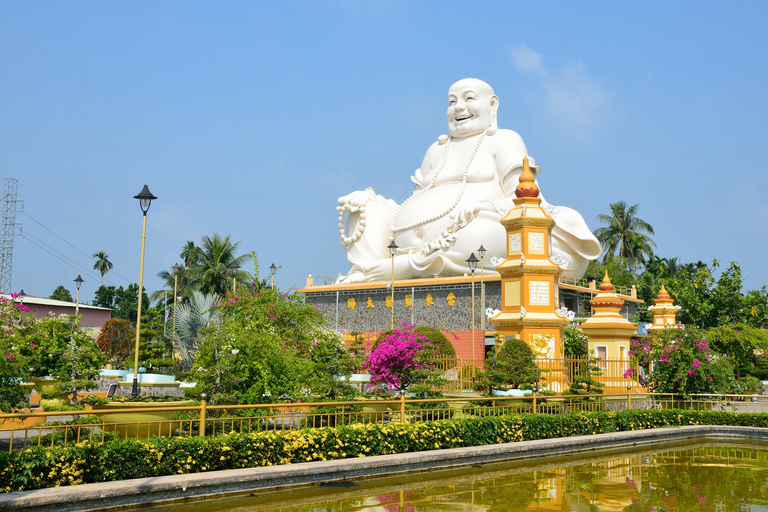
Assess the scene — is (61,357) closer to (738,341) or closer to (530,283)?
(530,283)

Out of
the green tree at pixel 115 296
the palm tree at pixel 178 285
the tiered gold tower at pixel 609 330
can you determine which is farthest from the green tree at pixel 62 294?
the tiered gold tower at pixel 609 330

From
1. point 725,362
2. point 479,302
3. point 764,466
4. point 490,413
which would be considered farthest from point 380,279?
point 764,466

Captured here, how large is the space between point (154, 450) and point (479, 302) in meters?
18.9

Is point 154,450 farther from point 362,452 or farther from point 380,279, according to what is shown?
point 380,279

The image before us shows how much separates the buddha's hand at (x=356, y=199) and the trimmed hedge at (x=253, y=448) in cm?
1952

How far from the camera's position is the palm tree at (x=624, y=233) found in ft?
157

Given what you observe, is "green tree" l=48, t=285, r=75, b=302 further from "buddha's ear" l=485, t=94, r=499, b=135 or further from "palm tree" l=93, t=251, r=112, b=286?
"buddha's ear" l=485, t=94, r=499, b=135

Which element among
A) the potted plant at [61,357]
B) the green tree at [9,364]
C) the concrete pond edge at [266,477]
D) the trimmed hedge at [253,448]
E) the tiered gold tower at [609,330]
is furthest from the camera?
the tiered gold tower at [609,330]

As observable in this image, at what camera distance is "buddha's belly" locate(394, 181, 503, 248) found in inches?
1134

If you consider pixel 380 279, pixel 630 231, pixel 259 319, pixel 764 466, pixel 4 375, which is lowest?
pixel 764 466

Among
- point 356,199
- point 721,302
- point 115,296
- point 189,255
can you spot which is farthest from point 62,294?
point 721,302

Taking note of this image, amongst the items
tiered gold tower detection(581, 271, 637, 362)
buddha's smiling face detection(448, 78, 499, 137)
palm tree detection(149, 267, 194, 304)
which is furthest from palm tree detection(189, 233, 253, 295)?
tiered gold tower detection(581, 271, 637, 362)

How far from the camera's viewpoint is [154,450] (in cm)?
815

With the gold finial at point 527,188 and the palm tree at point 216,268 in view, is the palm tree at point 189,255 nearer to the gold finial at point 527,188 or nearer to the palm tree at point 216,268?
the palm tree at point 216,268
